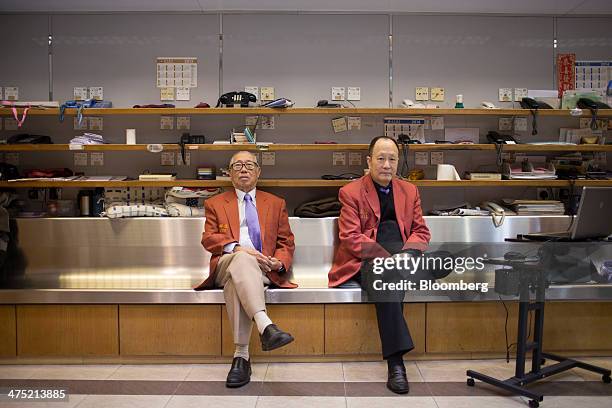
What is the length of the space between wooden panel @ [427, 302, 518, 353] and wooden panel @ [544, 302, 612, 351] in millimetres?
262

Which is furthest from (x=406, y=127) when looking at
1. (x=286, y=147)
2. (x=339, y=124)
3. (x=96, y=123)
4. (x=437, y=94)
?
(x=96, y=123)

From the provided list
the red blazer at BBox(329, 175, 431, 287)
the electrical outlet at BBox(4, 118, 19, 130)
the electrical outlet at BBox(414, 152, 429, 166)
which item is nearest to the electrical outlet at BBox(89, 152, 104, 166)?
the electrical outlet at BBox(4, 118, 19, 130)

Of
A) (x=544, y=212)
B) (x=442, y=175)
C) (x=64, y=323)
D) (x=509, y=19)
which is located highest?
(x=509, y=19)

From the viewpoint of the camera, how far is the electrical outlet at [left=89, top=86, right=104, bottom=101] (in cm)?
450

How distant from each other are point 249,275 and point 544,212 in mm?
2634

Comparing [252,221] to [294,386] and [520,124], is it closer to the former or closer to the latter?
[294,386]

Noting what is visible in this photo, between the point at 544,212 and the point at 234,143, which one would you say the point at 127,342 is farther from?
the point at 544,212

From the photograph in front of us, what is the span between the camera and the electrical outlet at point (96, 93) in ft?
14.8

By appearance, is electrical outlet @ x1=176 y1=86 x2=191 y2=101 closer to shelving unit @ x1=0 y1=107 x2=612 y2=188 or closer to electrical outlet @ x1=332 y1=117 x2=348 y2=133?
shelving unit @ x1=0 y1=107 x2=612 y2=188

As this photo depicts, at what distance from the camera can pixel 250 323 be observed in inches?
121

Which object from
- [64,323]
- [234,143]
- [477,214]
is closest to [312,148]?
[234,143]

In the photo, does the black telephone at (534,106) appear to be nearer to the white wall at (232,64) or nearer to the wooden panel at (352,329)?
the white wall at (232,64)

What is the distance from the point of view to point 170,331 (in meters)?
3.37

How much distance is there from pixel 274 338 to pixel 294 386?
388 mm
